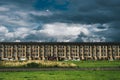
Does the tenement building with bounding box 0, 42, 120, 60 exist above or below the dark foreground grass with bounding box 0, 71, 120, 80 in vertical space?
below

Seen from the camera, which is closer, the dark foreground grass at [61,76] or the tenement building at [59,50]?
the dark foreground grass at [61,76]

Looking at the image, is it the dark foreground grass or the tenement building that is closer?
the dark foreground grass

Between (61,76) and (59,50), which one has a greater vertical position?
(61,76)

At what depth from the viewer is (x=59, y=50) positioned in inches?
7200

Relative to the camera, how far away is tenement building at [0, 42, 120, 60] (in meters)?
181

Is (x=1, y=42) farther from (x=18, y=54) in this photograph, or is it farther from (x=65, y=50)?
(x=65, y=50)

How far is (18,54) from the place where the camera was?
596 ft

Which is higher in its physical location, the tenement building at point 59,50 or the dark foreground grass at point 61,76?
the dark foreground grass at point 61,76

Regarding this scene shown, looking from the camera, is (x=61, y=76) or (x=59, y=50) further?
(x=59, y=50)

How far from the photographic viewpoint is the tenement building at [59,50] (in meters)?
181

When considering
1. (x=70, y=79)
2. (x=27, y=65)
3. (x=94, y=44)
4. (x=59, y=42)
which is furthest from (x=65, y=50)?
(x=70, y=79)

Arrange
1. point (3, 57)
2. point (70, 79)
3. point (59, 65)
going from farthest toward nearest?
point (3, 57) < point (59, 65) < point (70, 79)

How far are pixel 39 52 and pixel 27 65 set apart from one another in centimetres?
11612

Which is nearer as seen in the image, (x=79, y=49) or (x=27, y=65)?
(x=27, y=65)
